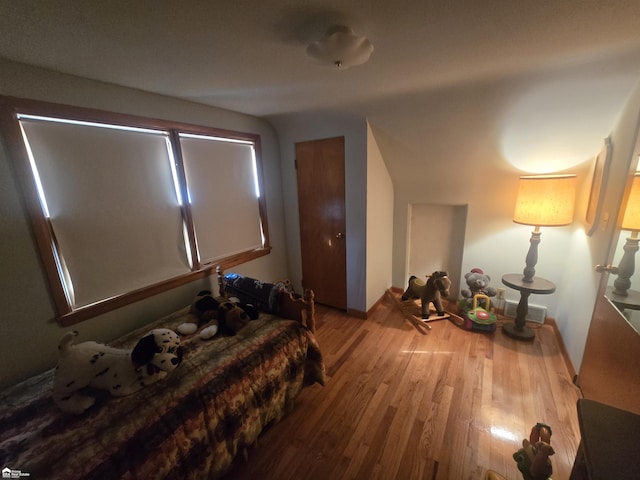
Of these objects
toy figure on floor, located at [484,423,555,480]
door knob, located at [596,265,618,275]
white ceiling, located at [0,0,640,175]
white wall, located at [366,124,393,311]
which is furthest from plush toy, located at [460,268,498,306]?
toy figure on floor, located at [484,423,555,480]

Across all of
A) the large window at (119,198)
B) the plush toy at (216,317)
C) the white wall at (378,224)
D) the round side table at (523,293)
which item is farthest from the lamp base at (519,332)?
the large window at (119,198)

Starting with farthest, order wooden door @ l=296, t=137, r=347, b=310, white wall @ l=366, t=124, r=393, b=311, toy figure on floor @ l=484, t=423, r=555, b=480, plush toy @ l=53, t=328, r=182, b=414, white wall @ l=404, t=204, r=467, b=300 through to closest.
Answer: white wall @ l=404, t=204, r=467, b=300 < wooden door @ l=296, t=137, r=347, b=310 < white wall @ l=366, t=124, r=393, b=311 < plush toy @ l=53, t=328, r=182, b=414 < toy figure on floor @ l=484, t=423, r=555, b=480

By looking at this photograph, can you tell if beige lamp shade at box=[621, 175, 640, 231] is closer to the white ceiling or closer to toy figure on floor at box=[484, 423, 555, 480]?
the white ceiling

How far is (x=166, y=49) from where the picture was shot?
118 cm

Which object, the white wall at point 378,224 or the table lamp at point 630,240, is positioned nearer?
the table lamp at point 630,240

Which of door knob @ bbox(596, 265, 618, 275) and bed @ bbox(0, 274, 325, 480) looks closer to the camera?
bed @ bbox(0, 274, 325, 480)

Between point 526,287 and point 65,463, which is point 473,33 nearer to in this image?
point 526,287

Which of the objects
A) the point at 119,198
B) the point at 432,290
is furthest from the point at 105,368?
the point at 432,290

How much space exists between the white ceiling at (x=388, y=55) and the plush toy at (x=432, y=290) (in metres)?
1.30

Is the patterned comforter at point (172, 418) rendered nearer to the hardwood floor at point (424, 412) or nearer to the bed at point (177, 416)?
the bed at point (177, 416)

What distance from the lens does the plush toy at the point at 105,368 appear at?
116 cm

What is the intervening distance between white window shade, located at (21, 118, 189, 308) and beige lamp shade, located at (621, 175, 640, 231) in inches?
115

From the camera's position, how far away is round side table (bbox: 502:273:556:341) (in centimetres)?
216

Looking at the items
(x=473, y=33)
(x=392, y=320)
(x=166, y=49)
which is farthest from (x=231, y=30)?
(x=392, y=320)
